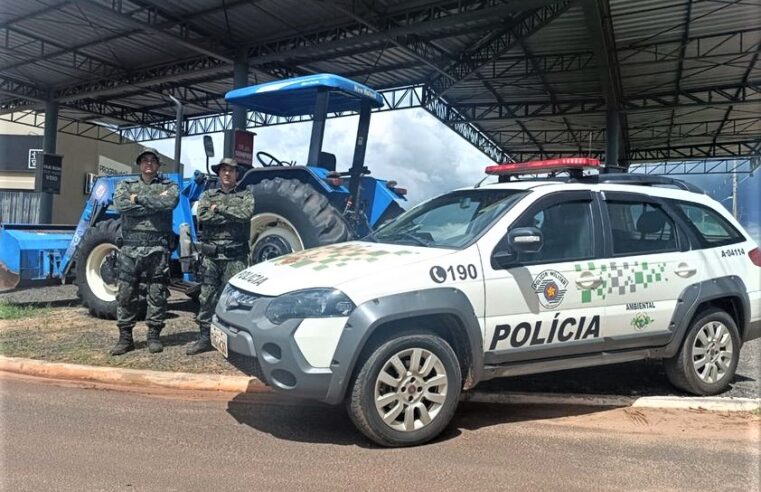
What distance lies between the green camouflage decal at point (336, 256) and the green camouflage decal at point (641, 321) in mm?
1901

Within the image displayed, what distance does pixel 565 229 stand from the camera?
4.75 metres

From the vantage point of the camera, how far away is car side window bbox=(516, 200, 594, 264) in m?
4.61

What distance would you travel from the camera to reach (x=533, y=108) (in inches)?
1002

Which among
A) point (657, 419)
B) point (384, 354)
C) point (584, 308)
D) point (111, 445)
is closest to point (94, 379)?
point (111, 445)

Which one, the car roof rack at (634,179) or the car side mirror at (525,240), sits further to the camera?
the car roof rack at (634,179)

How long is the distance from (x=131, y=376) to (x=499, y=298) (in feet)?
11.3

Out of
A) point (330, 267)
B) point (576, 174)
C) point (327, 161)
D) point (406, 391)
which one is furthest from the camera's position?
point (327, 161)

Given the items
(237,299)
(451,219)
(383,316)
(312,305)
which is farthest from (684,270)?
(237,299)

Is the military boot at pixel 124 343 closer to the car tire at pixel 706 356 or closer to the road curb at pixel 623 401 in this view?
the road curb at pixel 623 401

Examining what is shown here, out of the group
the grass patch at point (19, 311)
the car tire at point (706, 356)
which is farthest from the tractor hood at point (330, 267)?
the grass patch at point (19, 311)

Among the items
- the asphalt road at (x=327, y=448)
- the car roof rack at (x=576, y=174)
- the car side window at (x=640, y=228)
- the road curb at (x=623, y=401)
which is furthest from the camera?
the car roof rack at (x=576, y=174)

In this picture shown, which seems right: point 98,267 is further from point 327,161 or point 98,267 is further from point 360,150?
point 360,150

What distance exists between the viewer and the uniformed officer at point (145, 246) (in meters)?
6.14

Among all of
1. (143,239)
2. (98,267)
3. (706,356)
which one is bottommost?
(706,356)
